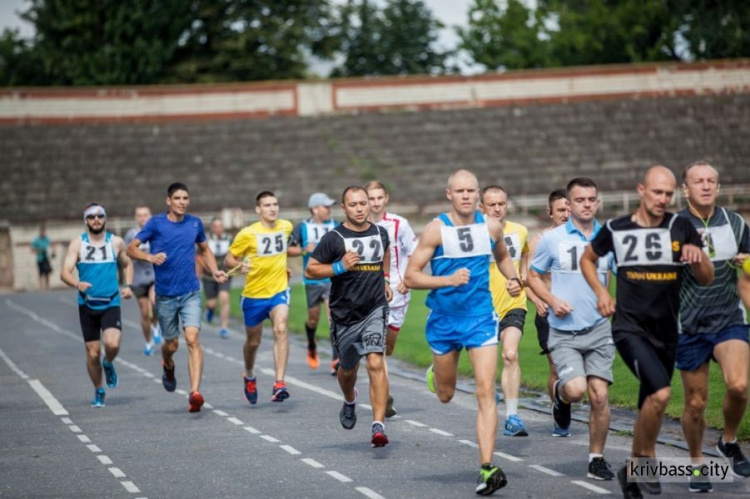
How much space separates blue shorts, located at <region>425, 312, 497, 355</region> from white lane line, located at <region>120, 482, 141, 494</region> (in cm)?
263

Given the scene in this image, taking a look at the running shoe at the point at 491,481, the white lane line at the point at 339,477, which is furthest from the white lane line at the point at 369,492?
the running shoe at the point at 491,481

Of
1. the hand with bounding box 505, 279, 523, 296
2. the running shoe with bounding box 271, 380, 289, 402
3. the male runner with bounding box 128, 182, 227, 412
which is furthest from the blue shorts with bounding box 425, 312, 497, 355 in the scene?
the male runner with bounding box 128, 182, 227, 412

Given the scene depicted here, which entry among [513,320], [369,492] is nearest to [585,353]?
[369,492]

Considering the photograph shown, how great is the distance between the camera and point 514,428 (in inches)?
457

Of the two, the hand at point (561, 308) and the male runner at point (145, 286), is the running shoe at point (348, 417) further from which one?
the male runner at point (145, 286)

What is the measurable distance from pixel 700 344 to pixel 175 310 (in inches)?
296

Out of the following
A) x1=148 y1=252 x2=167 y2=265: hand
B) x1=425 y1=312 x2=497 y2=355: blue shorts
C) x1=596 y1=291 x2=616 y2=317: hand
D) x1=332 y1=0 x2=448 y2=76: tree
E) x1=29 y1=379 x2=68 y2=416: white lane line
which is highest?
x1=332 y1=0 x2=448 y2=76: tree

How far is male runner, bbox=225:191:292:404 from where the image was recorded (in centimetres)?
1501

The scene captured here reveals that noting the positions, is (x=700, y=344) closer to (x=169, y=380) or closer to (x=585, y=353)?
(x=585, y=353)

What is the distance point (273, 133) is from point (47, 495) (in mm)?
41450

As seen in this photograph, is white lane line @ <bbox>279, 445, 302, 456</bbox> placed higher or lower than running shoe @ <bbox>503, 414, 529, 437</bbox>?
lower

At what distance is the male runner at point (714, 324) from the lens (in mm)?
9109

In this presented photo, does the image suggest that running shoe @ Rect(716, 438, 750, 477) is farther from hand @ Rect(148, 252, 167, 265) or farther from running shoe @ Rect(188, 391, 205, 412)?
hand @ Rect(148, 252, 167, 265)

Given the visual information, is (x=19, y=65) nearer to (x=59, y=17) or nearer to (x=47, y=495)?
(x=59, y=17)
